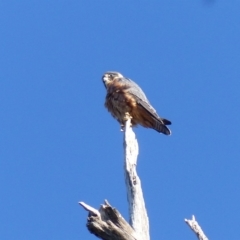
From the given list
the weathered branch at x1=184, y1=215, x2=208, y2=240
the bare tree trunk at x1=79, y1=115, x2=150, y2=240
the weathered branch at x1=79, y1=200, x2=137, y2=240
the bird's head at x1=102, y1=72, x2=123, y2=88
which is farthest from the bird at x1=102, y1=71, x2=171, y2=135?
the weathered branch at x1=79, y1=200, x2=137, y2=240

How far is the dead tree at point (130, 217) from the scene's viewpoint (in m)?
4.04

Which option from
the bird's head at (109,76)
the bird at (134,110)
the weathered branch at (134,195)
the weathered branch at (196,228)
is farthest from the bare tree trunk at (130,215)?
the bird's head at (109,76)

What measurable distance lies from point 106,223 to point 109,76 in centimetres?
568

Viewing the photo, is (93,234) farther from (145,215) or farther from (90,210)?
(145,215)

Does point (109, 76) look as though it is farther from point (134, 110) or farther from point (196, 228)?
point (196, 228)

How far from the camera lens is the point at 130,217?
16.0 feet

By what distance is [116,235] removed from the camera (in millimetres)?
4039

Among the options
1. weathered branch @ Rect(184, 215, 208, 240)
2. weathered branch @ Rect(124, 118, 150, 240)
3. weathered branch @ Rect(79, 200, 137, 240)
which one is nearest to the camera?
weathered branch @ Rect(79, 200, 137, 240)

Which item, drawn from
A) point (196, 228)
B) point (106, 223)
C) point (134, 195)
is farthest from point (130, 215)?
point (106, 223)

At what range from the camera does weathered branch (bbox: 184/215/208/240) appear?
4273mm

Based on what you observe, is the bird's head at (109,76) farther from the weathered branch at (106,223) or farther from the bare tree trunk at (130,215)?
the weathered branch at (106,223)

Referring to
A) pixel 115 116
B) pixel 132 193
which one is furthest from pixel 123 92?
pixel 132 193

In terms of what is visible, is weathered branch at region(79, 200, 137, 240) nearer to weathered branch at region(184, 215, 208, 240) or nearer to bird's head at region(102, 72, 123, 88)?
weathered branch at region(184, 215, 208, 240)

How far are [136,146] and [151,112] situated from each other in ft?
8.55
